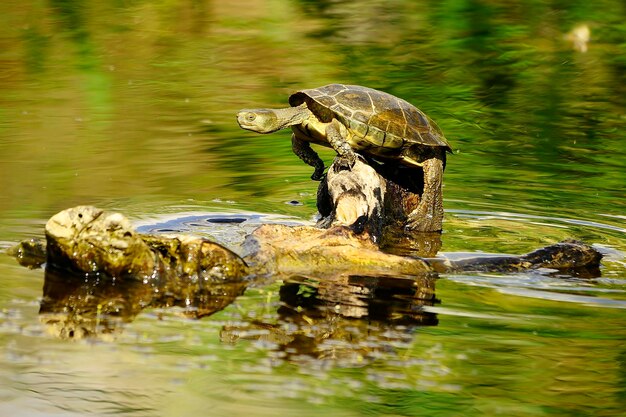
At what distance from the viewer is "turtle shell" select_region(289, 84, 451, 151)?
7316 mm

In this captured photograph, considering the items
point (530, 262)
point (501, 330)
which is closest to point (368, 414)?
point (501, 330)

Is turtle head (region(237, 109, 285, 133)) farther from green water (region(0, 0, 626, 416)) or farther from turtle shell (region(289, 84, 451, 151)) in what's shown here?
green water (region(0, 0, 626, 416))

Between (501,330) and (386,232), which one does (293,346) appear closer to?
(501,330)

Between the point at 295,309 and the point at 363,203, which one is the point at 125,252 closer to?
the point at 295,309

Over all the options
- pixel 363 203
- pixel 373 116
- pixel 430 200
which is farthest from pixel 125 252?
pixel 430 200

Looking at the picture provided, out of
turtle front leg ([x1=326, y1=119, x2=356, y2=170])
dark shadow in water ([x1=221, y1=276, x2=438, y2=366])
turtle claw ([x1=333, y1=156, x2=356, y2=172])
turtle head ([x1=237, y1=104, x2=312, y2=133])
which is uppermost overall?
turtle head ([x1=237, y1=104, x2=312, y2=133])

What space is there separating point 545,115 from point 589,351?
7428mm

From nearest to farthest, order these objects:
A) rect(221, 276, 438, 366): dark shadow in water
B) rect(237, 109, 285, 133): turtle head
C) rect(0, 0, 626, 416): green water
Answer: rect(0, 0, 626, 416): green water < rect(221, 276, 438, 366): dark shadow in water < rect(237, 109, 285, 133): turtle head

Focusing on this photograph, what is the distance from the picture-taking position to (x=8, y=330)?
5.09m

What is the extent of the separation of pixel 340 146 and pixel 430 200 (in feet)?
2.77

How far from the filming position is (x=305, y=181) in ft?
30.7

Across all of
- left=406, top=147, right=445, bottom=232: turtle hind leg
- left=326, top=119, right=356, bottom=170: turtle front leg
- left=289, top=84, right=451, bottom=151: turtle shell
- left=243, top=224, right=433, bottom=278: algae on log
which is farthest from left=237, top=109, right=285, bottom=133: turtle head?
left=243, top=224, right=433, bottom=278: algae on log

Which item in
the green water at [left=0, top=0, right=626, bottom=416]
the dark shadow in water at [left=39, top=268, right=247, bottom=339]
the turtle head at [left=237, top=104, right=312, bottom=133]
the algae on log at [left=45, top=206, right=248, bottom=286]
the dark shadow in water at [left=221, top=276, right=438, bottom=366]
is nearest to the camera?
the green water at [left=0, top=0, right=626, bottom=416]

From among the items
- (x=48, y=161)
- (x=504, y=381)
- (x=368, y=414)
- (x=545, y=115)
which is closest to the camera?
(x=368, y=414)
